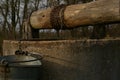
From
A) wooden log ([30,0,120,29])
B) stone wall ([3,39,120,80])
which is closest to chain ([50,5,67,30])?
wooden log ([30,0,120,29])

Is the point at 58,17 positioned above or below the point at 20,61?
above

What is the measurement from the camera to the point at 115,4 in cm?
369

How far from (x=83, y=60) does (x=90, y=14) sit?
67 cm

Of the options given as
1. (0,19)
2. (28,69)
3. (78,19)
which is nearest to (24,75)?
(28,69)

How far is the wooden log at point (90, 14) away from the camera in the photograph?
3.72 m

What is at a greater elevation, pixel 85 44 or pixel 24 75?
pixel 85 44

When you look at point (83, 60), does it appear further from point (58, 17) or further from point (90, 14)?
point (58, 17)

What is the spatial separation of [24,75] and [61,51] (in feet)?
2.09

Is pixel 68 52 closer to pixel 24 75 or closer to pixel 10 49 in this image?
pixel 24 75

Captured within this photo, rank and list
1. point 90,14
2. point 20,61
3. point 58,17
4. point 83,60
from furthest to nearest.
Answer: point 58,17, point 90,14, point 83,60, point 20,61

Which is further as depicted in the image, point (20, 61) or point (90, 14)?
point (90, 14)

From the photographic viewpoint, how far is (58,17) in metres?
4.46

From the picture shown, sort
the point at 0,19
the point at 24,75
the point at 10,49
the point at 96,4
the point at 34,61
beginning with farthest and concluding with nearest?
the point at 0,19, the point at 10,49, the point at 96,4, the point at 34,61, the point at 24,75

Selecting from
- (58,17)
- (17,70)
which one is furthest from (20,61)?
(58,17)
